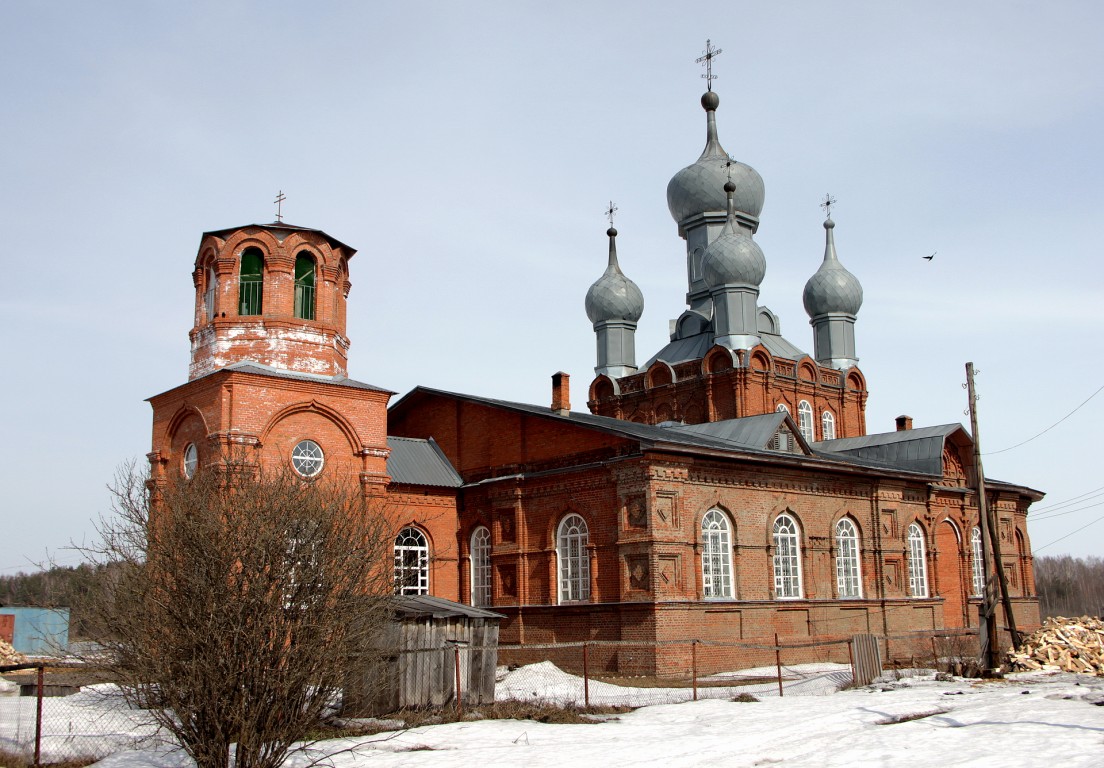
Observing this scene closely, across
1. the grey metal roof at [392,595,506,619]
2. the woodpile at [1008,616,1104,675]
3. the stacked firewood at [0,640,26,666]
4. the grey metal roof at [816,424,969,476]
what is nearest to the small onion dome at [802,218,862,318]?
the grey metal roof at [816,424,969,476]

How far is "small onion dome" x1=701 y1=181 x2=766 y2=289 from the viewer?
113ft

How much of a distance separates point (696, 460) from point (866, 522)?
5640mm

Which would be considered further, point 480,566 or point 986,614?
point 480,566

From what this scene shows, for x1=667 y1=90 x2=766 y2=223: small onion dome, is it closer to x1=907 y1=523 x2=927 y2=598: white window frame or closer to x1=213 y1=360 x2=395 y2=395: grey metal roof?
x1=907 y1=523 x2=927 y2=598: white window frame

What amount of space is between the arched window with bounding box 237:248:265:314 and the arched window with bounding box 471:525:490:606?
6.82 m

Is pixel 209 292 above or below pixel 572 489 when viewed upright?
above

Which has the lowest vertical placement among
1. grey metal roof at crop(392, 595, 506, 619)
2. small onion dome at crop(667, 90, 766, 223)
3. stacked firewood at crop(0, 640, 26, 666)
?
stacked firewood at crop(0, 640, 26, 666)

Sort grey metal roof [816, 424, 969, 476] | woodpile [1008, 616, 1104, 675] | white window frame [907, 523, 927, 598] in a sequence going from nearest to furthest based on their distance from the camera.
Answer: woodpile [1008, 616, 1104, 675], white window frame [907, 523, 927, 598], grey metal roof [816, 424, 969, 476]

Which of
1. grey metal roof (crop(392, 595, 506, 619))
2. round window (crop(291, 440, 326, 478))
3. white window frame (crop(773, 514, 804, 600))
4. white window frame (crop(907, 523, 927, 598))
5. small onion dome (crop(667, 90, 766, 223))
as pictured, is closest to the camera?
grey metal roof (crop(392, 595, 506, 619))

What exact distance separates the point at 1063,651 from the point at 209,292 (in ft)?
54.8

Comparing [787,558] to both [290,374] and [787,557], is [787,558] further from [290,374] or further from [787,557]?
[290,374]

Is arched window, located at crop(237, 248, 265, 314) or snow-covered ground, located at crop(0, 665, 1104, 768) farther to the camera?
arched window, located at crop(237, 248, 265, 314)

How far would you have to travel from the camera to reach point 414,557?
2369 centimetres

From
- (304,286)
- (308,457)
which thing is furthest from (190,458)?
(304,286)
